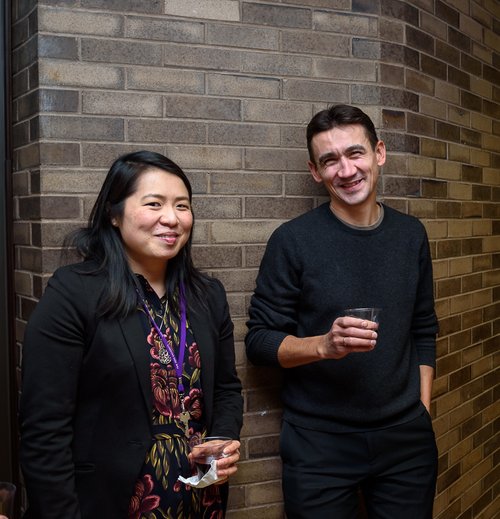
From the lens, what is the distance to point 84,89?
7.54 feet

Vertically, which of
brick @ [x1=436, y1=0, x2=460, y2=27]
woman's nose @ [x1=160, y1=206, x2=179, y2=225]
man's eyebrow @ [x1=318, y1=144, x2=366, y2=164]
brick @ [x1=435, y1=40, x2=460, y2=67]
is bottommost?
woman's nose @ [x1=160, y1=206, x2=179, y2=225]

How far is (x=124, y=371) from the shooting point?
1830mm

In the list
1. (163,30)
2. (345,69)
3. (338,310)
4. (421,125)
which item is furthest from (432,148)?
(163,30)

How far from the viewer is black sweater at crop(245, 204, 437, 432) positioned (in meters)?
2.28

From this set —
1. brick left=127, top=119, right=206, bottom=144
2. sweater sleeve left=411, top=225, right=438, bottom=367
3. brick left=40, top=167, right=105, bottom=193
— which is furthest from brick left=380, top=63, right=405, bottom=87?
brick left=40, top=167, right=105, bottom=193

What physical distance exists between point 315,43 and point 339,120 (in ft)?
1.48

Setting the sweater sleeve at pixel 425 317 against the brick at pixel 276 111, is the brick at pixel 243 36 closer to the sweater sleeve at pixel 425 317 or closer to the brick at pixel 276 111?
the brick at pixel 276 111

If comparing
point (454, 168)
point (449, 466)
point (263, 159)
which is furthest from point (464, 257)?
point (263, 159)

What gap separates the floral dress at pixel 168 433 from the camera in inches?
73.8

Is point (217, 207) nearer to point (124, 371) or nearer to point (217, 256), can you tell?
point (217, 256)

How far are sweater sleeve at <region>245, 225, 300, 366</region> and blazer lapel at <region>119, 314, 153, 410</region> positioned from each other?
23.1 inches

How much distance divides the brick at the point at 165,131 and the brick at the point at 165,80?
0.12 metres

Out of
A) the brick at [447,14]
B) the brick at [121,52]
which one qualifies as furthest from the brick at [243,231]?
the brick at [447,14]

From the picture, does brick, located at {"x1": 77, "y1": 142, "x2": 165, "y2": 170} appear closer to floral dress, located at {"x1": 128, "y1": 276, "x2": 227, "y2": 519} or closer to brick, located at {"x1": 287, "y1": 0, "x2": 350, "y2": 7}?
floral dress, located at {"x1": 128, "y1": 276, "x2": 227, "y2": 519}
